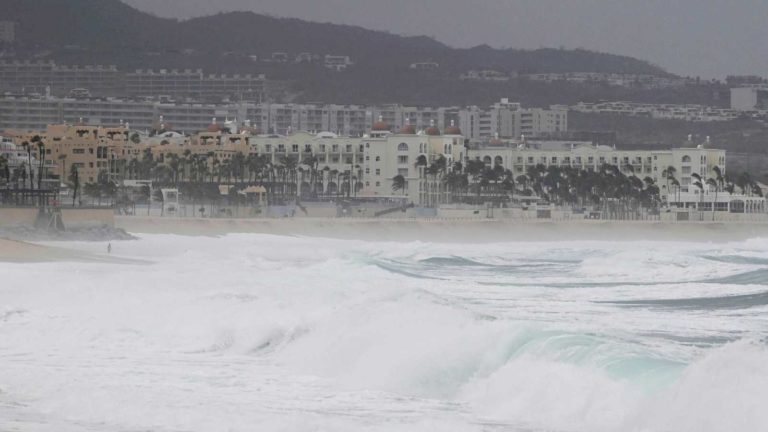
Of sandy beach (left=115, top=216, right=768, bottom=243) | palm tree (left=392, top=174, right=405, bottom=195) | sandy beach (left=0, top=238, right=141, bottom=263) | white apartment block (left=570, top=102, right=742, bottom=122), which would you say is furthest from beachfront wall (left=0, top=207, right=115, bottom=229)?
white apartment block (left=570, top=102, right=742, bottom=122)

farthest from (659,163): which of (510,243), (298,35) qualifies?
(298,35)

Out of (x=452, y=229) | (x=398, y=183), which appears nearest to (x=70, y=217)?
(x=452, y=229)

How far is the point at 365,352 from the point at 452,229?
47.3m

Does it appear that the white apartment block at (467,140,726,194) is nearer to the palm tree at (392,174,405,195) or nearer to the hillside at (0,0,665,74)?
the palm tree at (392,174,405,195)

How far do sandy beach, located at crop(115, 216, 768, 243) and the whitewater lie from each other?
89.3 ft

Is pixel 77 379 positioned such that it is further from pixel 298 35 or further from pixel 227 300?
pixel 298 35

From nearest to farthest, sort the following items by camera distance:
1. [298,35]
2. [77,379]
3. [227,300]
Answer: [77,379] < [227,300] < [298,35]

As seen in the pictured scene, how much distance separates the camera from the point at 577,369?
16781mm

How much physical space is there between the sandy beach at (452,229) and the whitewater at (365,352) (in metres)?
27.2

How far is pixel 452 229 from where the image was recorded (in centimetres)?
6706

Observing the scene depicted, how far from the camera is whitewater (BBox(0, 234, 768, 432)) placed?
15453 mm

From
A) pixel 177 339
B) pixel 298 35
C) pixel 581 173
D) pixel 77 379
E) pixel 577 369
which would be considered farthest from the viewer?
pixel 298 35

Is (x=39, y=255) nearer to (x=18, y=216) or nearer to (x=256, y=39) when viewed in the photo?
(x=18, y=216)

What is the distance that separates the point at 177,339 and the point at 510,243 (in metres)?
40.6
